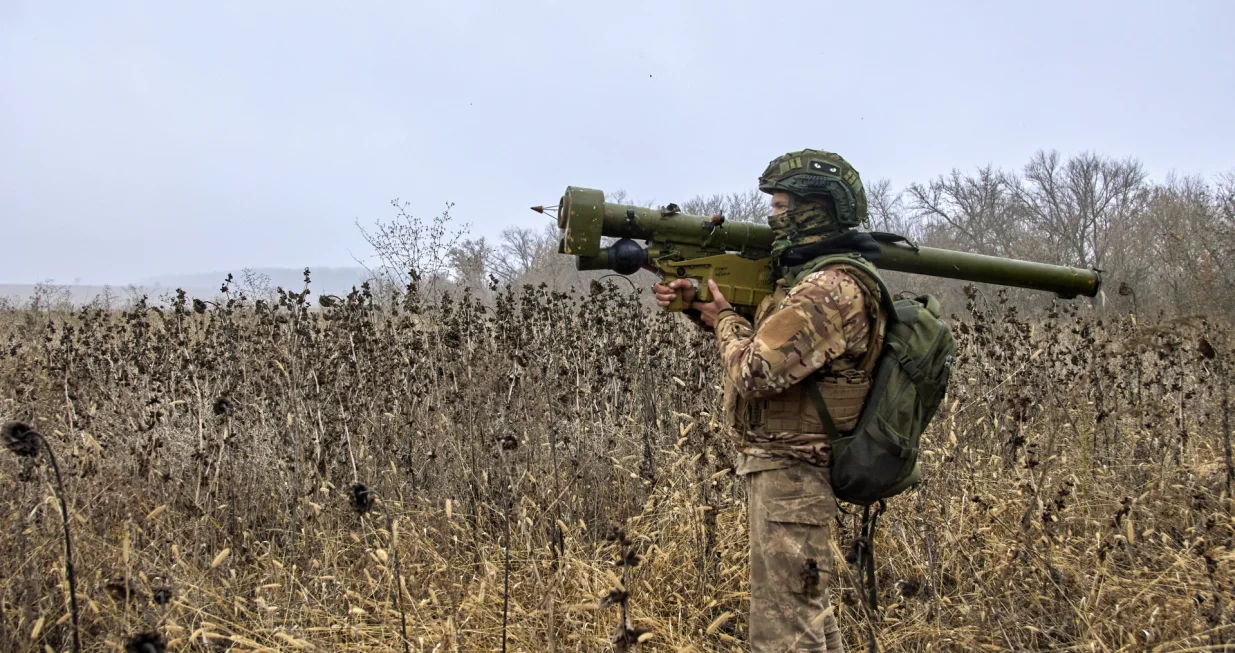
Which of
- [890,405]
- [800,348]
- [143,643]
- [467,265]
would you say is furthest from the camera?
[467,265]

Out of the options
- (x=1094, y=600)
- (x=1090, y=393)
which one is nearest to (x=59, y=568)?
(x=1094, y=600)

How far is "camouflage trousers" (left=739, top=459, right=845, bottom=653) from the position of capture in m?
2.33

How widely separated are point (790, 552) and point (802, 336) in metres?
0.74

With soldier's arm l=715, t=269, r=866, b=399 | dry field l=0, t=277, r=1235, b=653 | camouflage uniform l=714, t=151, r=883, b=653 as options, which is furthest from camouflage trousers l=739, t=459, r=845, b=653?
soldier's arm l=715, t=269, r=866, b=399

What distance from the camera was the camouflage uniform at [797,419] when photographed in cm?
222

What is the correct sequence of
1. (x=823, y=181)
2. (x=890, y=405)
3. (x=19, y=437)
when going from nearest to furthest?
(x=19, y=437) → (x=890, y=405) → (x=823, y=181)

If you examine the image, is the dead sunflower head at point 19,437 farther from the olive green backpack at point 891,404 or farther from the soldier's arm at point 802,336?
the olive green backpack at point 891,404

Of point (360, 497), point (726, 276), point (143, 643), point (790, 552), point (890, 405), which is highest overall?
point (726, 276)

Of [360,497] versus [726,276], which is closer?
[360,497]

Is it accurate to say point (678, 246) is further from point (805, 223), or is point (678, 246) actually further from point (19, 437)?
point (19, 437)

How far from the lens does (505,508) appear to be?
8.36 ft

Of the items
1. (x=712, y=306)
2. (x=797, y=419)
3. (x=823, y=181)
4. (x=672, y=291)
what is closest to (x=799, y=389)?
(x=797, y=419)

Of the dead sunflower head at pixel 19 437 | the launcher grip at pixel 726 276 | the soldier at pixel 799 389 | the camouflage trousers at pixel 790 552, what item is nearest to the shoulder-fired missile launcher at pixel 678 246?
the launcher grip at pixel 726 276

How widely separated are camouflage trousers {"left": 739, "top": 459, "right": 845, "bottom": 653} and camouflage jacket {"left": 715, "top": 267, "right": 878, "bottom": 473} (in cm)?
6
